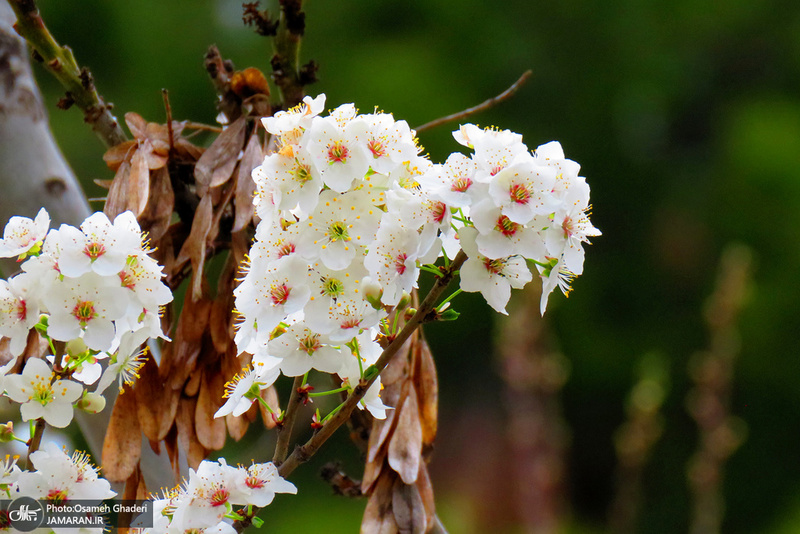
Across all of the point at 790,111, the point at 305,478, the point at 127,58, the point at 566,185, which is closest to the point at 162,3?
the point at 127,58

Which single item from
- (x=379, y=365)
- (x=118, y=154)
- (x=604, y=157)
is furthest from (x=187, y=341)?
(x=604, y=157)

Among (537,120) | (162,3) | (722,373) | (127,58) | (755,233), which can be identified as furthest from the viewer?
(537,120)

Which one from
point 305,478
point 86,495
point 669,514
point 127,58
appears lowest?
point 669,514

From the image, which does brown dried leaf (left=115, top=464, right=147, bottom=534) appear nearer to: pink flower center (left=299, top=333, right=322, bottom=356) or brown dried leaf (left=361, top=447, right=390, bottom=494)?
brown dried leaf (left=361, top=447, right=390, bottom=494)

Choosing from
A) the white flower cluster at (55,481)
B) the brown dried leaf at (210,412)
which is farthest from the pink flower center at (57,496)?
the brown dried leaf at (210,412)

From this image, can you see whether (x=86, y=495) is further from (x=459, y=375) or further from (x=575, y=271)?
(x=459, y=375)

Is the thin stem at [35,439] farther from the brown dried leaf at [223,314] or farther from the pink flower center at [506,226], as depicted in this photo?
Result: the pink flower center at [506,226]
